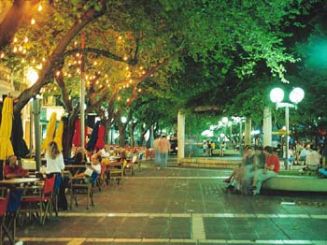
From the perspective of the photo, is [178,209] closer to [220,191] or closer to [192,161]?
[220,191]

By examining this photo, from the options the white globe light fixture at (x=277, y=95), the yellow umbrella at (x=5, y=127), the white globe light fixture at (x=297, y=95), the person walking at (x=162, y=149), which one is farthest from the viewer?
the person walking at (x=162, y=149)

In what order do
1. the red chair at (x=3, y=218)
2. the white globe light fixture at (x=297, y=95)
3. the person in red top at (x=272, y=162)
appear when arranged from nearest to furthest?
the red chair at (x=3, y=218) < the person in red top at (x=272, y=162) < the white globe light fixture at (x=297, y=95)

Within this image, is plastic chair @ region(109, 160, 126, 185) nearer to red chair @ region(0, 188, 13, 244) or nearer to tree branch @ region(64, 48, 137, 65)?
tree branch @ region(64, 48, 137, 65)

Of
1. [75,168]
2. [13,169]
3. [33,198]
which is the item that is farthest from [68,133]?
[33,198]

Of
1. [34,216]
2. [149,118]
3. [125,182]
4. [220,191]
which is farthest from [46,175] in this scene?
[149,118]

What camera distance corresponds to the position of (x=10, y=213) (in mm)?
10508

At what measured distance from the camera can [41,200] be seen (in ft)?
43.9

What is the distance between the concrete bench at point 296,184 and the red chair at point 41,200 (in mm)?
8020

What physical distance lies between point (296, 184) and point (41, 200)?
28.6 ft

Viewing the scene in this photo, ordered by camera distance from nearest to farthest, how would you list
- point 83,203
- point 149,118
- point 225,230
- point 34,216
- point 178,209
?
point 225,230, point 34,216, point 178,209, point 83,203, point 149,118

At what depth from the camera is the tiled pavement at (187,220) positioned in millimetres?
11695

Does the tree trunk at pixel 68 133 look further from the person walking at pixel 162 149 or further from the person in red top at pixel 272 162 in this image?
the person walking at pixel 162 149

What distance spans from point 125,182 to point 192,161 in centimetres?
1221

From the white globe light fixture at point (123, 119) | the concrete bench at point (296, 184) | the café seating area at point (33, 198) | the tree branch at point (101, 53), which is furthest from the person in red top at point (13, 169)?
the white globe light fixture at point (123, 119)
